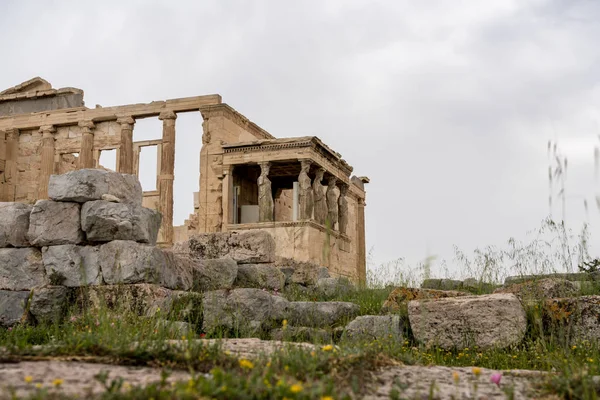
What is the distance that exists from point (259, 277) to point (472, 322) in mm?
4855

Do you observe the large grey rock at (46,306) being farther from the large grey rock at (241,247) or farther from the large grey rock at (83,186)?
the large grey rock at (241,247)

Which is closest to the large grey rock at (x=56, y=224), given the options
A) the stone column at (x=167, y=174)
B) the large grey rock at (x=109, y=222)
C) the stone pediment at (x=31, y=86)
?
the large grey rock at (x=109, y=222)

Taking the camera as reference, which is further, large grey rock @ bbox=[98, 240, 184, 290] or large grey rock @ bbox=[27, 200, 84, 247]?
large grey rock @ bbox=[27, 200, 84, 247]

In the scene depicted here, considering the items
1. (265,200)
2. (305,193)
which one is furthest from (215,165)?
(305,193)

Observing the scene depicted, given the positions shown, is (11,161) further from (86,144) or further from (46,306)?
(46,306)

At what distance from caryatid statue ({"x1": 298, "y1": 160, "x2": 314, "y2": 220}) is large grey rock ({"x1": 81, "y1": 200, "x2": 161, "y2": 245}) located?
15.5 meters

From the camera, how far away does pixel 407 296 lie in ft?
27.4

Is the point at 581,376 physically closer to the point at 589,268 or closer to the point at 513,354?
the point at 513,354

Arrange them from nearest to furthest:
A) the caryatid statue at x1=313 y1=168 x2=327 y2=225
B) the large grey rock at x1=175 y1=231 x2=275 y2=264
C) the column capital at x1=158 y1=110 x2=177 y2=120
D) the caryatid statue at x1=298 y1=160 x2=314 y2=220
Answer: the large grey rock at x1=175 y1=231 x2=275 y2=264 → the caryatid statue at x1=298 y1=160 x2=314 y2=220 → the caryatid statue at x1=313 y1=168 x2=327 y2=225 → the column capital at x1=158 y1=110 x2=177 y2=120

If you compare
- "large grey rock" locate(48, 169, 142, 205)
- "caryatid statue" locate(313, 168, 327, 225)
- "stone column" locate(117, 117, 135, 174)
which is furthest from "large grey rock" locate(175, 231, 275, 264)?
"stone column" locate(117, 117, 135, 174)

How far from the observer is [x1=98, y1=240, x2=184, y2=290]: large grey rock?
27.6 ft

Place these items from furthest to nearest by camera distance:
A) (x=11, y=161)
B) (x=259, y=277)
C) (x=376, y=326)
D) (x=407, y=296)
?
1. (x=11, y=161)
2. (x=259, y=277)
3. (x=407, y=296)
4. (x=376, y=326)

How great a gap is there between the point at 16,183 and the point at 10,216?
2359 cm

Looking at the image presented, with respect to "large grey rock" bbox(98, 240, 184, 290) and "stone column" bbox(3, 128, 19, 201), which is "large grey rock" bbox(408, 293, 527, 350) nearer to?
"large grey rock" bbox(98, 240, 184, 290)
